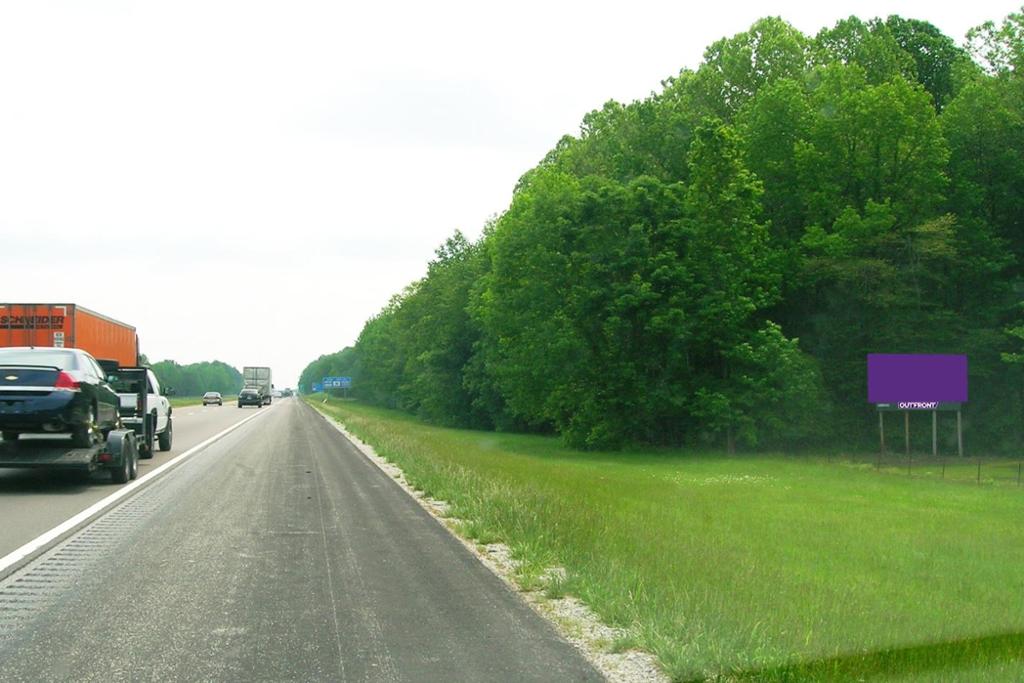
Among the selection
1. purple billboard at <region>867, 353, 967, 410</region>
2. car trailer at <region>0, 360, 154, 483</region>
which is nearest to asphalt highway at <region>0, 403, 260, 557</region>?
car trailer at <region>0, 360, 154, 483</region>

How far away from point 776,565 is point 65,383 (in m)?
11.6

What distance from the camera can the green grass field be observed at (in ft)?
22.0

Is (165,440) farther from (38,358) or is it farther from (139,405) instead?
(38,358)

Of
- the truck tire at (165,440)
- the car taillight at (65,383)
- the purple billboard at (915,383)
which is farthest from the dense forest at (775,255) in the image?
the car taillight at (65,383)

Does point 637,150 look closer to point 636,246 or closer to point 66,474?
point 636,246

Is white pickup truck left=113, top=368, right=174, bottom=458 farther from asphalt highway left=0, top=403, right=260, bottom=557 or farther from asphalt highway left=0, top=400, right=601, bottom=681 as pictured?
asphalt highway left=0, top=400, right=601, bottom=681

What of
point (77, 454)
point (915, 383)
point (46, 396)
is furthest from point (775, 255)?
point (46, 396)

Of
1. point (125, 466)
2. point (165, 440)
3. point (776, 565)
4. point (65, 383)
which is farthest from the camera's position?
point (165, 440)

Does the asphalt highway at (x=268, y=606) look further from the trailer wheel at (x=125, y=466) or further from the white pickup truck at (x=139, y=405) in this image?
the white pickup truck at (x=139, y=405)

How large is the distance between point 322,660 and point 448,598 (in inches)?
81.5

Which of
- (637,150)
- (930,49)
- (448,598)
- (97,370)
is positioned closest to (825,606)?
(448,598)

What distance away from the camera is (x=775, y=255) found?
150 ft

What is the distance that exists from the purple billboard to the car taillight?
27490 millimetres

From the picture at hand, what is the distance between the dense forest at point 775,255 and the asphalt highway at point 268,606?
92.6 ft
